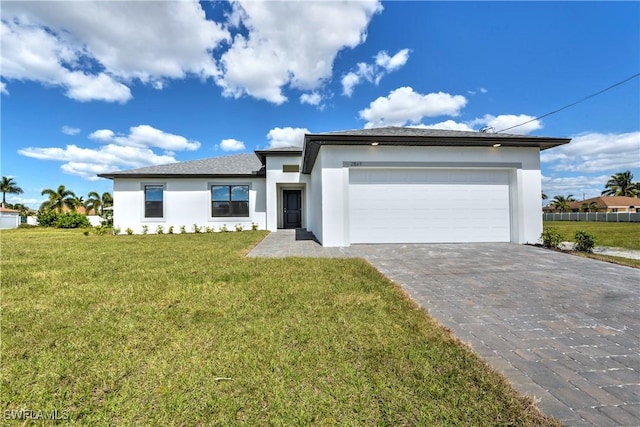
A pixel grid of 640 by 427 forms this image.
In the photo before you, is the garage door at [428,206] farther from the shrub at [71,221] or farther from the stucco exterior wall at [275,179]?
the shrub at [71,221]

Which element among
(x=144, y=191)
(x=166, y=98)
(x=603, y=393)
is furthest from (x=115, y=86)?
(x=603, y=393)

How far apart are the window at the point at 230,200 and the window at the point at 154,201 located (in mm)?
2725

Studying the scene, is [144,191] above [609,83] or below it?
below

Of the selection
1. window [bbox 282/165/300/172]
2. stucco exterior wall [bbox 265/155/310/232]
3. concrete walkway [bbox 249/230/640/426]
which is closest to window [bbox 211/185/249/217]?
stucco exterior wall [bbox 265/155/310/232]

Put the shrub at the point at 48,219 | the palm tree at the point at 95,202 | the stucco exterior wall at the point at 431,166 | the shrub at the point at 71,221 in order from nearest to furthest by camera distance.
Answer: the stucco exterior wall at the point at 431,166 → the shrub at the point at 71,221 → the shrub at the point at 48,219 → the palm tree at the point at 95,202

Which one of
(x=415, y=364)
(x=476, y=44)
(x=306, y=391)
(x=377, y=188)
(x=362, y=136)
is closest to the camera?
(x=306, y=391)

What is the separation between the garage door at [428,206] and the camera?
8.51 metres

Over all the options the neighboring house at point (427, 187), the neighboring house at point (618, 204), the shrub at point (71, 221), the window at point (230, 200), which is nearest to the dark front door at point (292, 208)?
the window at point (230, 200)

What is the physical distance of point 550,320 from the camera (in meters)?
2.93

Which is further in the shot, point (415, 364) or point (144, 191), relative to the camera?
point (144, 191)

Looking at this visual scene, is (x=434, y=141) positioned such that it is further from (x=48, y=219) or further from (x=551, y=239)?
(x=48, y=219)

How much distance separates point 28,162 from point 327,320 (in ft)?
121

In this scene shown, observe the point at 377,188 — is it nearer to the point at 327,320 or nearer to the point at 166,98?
the point at 327,320

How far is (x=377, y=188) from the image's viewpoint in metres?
8.50
